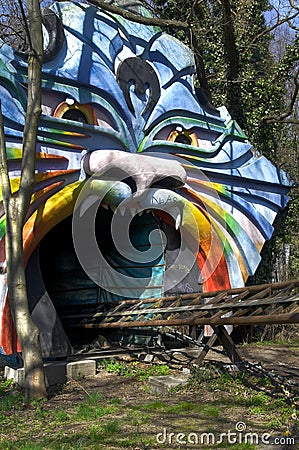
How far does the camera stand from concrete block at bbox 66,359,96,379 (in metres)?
7.61

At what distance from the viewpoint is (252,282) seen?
11281 mm

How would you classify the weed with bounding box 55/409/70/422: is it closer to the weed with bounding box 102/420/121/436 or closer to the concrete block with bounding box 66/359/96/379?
the weed with bounding box 102/420/121/436

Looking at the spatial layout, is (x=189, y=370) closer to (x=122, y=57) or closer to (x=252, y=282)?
(x=252, y=282)

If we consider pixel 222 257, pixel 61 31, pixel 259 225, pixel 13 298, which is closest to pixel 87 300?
pixel 222 257

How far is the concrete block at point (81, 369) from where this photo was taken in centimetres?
761

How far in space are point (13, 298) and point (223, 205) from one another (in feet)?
16.8

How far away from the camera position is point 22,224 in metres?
6.56

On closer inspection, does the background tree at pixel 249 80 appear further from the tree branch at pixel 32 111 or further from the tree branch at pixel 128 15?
the tree branch at pixel 32 111

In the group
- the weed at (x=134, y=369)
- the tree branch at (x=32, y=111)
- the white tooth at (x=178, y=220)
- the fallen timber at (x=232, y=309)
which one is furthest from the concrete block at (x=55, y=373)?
the white tooth at (x=178, y=220)

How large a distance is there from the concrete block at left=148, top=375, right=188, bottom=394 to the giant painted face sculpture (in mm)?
1917

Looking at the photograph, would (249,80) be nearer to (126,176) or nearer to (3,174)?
(126,176)

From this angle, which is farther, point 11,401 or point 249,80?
point 249,80

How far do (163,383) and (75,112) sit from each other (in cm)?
446

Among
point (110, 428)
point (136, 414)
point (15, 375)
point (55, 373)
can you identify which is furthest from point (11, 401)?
→ point (110, 428)
